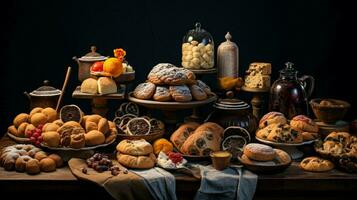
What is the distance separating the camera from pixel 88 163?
3.40 meters

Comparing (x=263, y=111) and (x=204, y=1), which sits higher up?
(x=204, y=1)

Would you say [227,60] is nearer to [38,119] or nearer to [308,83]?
[308,83]

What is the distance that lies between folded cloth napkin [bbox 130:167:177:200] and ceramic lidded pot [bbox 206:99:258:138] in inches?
26.2

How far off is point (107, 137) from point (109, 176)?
41cm

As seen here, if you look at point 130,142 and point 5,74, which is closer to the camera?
point 130,142

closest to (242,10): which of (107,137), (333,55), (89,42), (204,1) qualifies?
(204,1)

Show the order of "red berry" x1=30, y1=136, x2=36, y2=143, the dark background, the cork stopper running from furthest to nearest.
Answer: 1. the dark background
2. the cork stopper
3. "red berry" x1=30, y1=136, x2=36, y2=143

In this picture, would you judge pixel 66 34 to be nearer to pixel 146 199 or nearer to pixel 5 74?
pixel 5 74

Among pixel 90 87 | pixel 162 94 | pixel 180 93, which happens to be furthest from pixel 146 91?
pixel 90 87

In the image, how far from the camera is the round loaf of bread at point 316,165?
134 inches

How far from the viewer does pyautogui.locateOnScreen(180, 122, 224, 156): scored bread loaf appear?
11.6 feet

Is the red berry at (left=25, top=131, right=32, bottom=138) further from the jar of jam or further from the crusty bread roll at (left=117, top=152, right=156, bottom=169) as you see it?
the jar of jam

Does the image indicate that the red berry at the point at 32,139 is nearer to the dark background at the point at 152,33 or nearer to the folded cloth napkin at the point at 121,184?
the folded cloth napkin at the point at 121,184

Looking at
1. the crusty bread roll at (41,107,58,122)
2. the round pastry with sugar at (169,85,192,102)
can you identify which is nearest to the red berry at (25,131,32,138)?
the crusty bread roll at (41,107,58,122)
